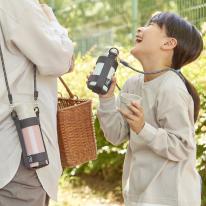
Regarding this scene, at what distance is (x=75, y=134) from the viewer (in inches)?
122

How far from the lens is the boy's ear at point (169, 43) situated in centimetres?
316

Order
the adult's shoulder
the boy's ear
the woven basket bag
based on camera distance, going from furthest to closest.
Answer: the boy's ear < the woven basket bag < the adult's shoulder

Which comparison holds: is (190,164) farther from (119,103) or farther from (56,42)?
(56,42)

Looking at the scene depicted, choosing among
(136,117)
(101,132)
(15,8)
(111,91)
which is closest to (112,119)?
(111,91)

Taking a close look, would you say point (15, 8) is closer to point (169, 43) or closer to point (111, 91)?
point (111, 91)

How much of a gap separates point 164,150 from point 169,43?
0.56 metres

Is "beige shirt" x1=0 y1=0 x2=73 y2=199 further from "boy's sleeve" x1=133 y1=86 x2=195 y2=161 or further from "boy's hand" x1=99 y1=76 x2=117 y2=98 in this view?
"boy's sleeve" x1=133 y1=86 x2=195 y2=161

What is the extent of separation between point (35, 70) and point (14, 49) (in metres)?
0.14

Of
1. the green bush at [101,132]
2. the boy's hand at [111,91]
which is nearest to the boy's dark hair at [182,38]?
the boy's hand at [111,91]

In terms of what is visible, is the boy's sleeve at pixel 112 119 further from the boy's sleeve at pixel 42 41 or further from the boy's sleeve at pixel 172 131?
the boy's sleeve at pixel 42 41

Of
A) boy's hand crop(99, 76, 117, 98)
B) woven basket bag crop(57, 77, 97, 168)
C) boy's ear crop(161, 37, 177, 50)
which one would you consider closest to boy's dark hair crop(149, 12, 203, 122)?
boy's ear crop(161, 37, 177, 50)

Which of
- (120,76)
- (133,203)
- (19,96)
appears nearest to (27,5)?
(19,96)

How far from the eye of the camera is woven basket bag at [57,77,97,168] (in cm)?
304

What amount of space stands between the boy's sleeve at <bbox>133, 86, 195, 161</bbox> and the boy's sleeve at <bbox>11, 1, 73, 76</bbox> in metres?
0.49
